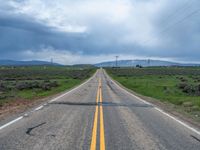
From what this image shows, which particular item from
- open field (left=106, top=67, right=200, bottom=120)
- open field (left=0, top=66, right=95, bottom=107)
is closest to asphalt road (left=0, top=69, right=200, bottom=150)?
open field (left=106, top=67, right=200, bottom=120)

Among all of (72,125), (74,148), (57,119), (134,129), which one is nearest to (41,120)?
(57,119)

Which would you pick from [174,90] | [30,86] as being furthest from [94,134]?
[30,86]

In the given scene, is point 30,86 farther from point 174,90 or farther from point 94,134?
point 94,134

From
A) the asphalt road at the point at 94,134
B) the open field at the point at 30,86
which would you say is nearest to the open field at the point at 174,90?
the asphalt road at the point at 94,134

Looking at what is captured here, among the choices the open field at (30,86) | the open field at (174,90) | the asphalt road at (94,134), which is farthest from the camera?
the open field at (30,86)

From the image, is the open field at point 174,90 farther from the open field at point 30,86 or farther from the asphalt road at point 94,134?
the open field at point 30,86

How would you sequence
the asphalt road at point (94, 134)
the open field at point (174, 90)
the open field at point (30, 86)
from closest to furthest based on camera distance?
the asphalt road at point (94, 134) → the open field at point (174, 90) → the open field at point (30, 86)

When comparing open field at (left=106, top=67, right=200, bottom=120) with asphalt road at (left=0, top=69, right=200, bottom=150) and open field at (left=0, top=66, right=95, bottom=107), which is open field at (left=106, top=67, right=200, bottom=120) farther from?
open field at (left=0, top=66, right=95, bottom=107)

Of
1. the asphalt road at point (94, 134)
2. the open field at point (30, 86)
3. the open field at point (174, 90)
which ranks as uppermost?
the asphalt road at point (94, 134)

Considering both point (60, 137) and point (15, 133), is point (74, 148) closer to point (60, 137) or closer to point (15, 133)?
point (60, 137)

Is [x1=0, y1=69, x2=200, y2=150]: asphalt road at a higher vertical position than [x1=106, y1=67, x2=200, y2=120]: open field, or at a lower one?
higher

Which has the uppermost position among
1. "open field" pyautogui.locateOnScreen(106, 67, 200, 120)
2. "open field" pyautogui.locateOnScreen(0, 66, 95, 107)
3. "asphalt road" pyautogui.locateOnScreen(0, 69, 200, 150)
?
"asphalt road" pyautogui.locateOnScreen(0, 69, 200, 150)

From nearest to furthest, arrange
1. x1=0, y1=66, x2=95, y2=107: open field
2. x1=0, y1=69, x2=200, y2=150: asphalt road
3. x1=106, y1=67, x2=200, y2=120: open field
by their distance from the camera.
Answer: x1=0, y1=69, x2=200, y2=150: asphalt road
x1=106, y1=67, x2=200, y2=120: open field
x1=0, y1=66, x2=95, y2=107: open field

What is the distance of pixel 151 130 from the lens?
992cm
